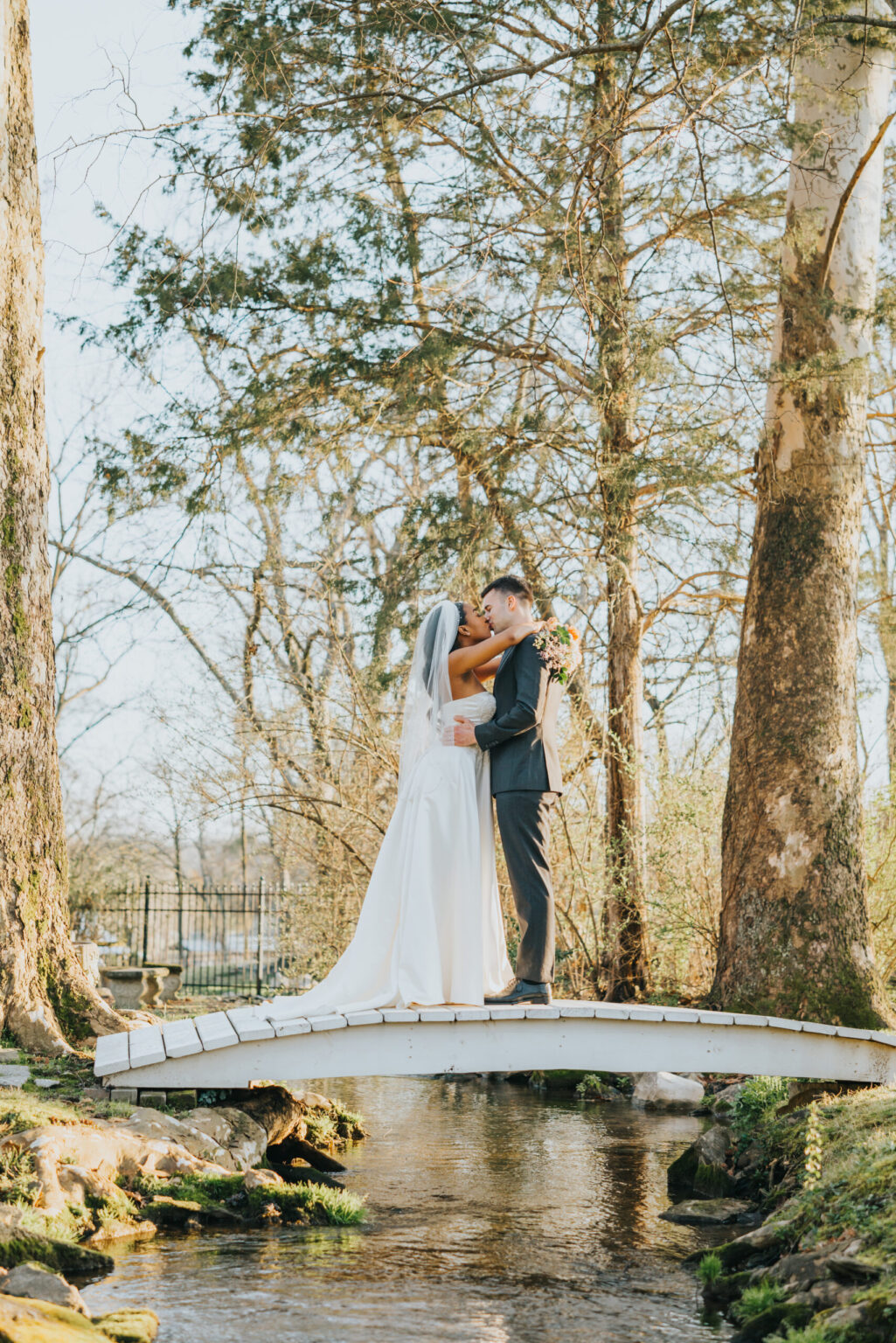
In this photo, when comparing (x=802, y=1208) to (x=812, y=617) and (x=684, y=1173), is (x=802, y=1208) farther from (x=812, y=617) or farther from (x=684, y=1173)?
(x=812, y=617)

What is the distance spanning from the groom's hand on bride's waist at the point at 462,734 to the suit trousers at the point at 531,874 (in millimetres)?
318

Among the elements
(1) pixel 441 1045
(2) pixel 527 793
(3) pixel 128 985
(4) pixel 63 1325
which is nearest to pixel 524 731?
(2) pixel 527 793

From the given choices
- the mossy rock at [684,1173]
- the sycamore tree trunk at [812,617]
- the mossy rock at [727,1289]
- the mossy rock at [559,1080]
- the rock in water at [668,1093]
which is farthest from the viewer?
the mossy rock at [559,1080]

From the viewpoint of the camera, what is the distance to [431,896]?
6051 millimetres

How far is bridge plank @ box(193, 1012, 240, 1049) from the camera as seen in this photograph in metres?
5.61

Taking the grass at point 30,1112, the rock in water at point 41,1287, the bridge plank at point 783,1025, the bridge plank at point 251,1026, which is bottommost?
the rock in water at point 41,1287

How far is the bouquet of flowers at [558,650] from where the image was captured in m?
6.26

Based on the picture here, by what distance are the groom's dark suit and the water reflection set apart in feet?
3.55

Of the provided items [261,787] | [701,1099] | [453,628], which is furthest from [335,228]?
[701,1099]

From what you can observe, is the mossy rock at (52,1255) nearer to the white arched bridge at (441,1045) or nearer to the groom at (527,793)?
the white arched bridge at (441,1045)

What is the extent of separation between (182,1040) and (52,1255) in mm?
1613

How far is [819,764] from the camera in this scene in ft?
25.1

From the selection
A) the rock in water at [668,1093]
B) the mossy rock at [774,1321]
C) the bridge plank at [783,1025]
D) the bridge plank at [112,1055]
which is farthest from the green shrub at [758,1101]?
the bridge plank at [112,1055]

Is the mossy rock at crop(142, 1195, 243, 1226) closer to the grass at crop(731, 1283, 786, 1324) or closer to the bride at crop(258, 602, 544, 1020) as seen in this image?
the bride at crop(258, 602, 544, 1020)
